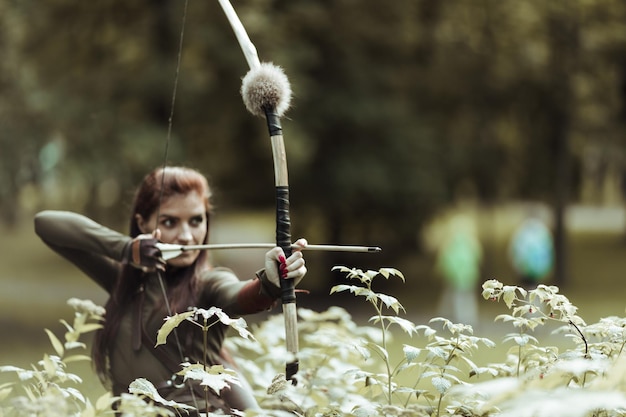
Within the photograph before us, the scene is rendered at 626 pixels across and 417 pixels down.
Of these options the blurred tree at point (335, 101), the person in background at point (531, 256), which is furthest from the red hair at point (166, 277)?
the person in background at point (531, 256)

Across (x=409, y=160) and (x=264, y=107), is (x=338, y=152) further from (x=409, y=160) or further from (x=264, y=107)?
(x=264, y=107)

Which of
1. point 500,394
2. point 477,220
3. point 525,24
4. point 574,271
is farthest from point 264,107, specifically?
point 477,220

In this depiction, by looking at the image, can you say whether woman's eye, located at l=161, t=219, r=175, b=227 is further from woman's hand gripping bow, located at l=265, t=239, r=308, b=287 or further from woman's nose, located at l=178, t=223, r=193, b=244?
woman's hand gripping bow, located at l=265, t=239, r=308, b=287

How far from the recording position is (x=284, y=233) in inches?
101

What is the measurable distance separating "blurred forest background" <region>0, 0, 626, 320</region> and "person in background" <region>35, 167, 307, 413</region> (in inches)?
354

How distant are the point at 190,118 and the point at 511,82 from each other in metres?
7.56

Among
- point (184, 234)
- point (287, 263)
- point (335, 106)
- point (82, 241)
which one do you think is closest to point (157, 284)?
point (184, 234)

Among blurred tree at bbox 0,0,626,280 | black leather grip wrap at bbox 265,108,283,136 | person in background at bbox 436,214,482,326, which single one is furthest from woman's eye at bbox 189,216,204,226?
person in background at bbox 436,214,482,326

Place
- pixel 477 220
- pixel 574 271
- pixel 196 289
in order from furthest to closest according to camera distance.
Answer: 1. pixel 477 220
2. pixel 574 271
3. pixel 196 289

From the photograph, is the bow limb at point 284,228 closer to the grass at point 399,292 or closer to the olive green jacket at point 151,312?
the olive green jacket at point 151,312

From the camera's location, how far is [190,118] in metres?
14.2

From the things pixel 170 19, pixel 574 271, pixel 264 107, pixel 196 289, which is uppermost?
pixel 170 19

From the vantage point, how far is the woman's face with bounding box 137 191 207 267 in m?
3.31

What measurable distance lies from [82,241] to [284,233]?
1.19 m
